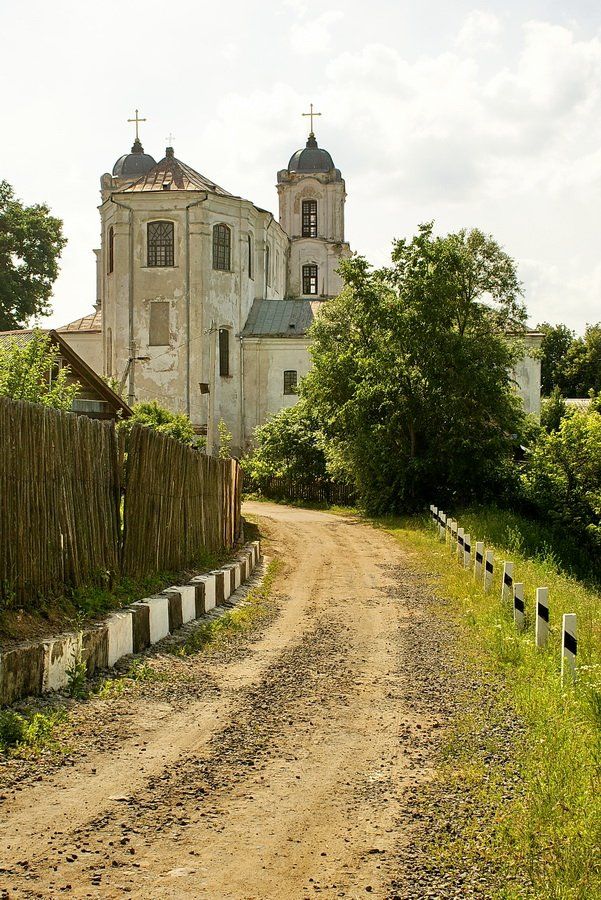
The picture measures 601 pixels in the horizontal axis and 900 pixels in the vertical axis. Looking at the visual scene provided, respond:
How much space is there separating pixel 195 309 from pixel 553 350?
142 feet

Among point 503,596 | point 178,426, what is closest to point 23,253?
point 178,426

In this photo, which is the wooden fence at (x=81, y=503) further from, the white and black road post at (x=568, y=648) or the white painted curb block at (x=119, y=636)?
the white and black road post at (x=568, y=648)

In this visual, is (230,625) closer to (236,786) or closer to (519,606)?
(519,606)

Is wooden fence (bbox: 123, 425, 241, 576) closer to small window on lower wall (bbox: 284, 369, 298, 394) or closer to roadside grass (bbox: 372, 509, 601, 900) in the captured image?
roadside grass (bbox: 372, 509, 601, 900)

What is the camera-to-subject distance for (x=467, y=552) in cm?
1900

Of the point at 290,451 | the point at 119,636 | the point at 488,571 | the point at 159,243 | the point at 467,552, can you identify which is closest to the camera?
the point at 119,636

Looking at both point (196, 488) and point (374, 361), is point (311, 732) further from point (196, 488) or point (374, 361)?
point (374, 361)

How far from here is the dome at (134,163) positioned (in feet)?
202

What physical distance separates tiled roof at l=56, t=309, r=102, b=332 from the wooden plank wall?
4340 cm

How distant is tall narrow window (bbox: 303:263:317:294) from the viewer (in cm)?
6028

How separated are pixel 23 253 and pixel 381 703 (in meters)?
48.2

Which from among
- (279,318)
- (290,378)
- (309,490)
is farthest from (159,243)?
(309,490)

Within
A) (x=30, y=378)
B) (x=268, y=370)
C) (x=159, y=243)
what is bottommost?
(x=30, y=378)

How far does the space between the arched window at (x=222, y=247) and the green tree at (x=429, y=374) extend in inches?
608
